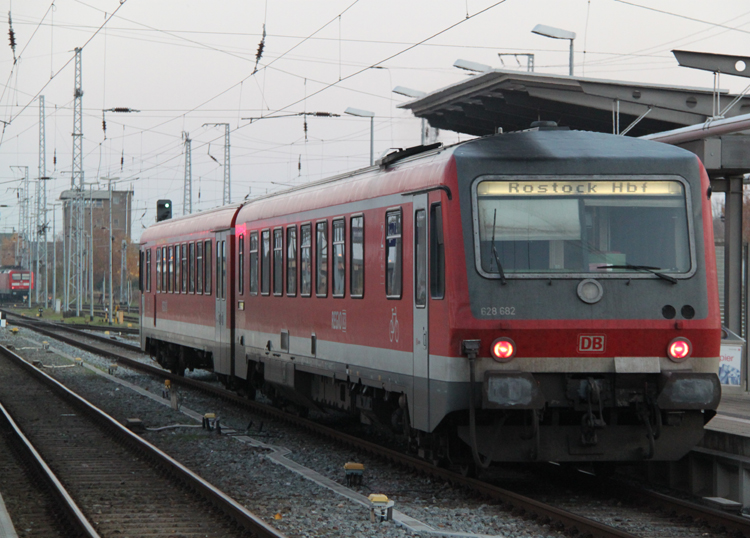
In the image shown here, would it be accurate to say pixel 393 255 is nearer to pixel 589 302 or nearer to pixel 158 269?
pixel 589 302

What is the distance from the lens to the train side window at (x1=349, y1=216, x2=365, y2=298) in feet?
39.7

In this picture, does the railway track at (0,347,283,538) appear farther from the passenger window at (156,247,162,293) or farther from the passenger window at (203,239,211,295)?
the passenger window at (156,247,162,293)

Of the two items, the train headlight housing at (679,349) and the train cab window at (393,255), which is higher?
the train cab window at (393,255)

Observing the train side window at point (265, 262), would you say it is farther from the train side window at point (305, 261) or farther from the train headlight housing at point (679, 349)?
the train headlight housing at point (679, 349)

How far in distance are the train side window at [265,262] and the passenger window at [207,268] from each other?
347 cm

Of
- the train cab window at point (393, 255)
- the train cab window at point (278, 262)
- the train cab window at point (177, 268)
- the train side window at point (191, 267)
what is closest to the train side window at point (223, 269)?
the train side window at point (191, 267)

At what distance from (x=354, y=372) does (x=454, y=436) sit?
2284 millimetres

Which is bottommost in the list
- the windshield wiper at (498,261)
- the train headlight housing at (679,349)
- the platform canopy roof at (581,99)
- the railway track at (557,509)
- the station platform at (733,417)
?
the railway track at (557,509)

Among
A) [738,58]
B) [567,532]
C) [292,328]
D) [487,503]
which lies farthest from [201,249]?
[567,532]

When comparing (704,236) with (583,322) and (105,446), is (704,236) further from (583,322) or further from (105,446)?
(105,446)

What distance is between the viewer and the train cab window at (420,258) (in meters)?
10.2

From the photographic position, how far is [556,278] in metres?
9.55

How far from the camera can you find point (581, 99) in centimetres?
2516

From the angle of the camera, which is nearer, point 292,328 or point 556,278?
point 556,278
